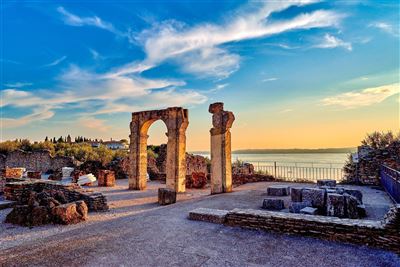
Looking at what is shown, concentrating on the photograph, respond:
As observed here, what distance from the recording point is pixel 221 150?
1240 cm

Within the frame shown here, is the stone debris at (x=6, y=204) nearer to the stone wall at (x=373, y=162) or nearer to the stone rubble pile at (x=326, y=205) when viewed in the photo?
the stone rubble pile at (x=326, y=205)

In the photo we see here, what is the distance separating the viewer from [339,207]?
271 inches

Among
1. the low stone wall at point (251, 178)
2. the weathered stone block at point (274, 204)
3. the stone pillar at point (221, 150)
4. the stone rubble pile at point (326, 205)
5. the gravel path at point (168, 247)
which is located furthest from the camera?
the low stone wall at point (251, 178)

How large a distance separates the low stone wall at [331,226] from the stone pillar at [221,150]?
5814 mm

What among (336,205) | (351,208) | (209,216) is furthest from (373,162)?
(209,216)

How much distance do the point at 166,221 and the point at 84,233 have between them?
204 cm

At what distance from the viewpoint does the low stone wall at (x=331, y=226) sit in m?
4.64

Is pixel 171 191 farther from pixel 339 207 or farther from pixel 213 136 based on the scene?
pixel 339 207

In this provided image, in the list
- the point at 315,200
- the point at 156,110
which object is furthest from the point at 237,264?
the point at 156,110

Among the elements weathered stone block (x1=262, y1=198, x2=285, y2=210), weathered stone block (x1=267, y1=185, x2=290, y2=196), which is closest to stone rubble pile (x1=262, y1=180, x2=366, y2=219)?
weathered stone block (x1=262, y1=198, x2=285, y2=210)

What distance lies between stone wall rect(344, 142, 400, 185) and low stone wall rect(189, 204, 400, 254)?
10.9 meters

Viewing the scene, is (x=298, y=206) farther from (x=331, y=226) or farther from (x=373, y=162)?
(x=373, y=162)

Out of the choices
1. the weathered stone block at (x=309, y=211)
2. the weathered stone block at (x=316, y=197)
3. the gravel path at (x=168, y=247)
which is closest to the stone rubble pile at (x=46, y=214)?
the gravel path at (x=168, y=247)

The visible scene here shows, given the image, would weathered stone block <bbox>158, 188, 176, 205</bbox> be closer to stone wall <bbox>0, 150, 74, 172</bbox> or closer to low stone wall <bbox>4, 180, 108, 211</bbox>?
low stone wall <bbox>4, 180, 108, 211</bbox>
